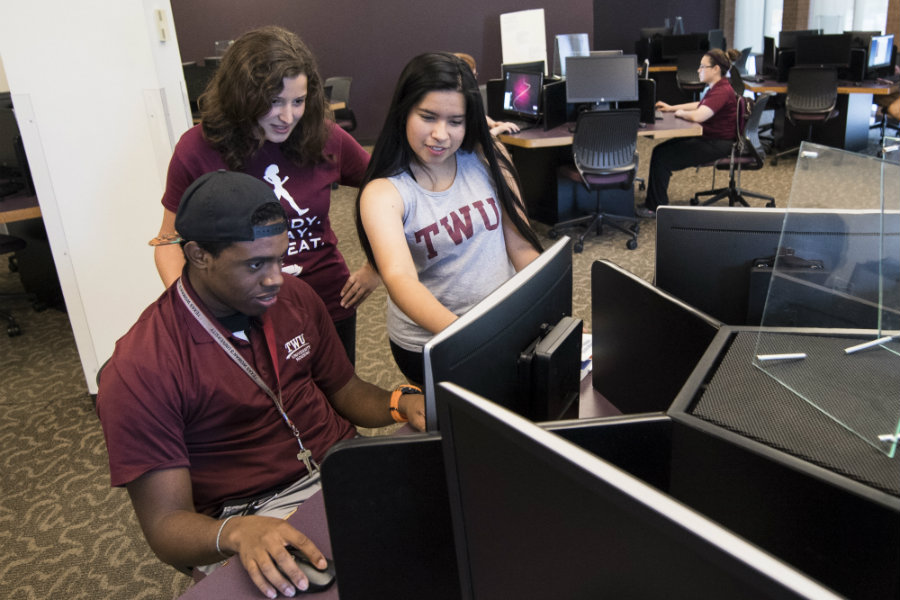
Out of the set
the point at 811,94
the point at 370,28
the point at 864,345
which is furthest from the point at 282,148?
the point at 370,28

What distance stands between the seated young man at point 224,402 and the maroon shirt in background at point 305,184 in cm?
41

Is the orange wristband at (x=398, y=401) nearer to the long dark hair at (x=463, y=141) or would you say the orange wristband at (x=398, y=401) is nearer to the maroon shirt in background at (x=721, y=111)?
the long dark hair at (x=463, y=141)

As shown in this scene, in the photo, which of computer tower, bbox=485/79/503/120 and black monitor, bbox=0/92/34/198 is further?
computer tower, bbox=485/79/503/120

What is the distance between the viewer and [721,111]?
5.25 m

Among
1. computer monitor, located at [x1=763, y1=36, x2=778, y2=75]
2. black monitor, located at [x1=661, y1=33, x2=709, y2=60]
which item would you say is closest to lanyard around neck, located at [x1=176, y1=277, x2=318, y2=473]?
computer monitor, located at [x1=763, y1=36, x2=778, y2=75]

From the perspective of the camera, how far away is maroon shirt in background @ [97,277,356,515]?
1214 millimetres

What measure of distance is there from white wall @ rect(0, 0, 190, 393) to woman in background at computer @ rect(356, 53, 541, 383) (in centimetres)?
160

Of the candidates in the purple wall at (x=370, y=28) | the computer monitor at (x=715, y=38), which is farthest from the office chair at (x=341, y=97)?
the computer monitor at (x=715, y=38)

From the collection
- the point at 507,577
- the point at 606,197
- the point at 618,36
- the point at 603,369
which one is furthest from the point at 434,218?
the point at 618,36

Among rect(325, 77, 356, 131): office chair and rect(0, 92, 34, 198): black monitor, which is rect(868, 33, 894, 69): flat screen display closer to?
rect(325, 77, 356, 131): office chair

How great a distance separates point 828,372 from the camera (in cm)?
91

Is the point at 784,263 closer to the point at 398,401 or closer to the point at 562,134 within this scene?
the point at 398,401

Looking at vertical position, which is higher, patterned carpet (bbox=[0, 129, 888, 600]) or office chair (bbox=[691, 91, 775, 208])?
office chair (bbox=[691, 91, 775, 208])

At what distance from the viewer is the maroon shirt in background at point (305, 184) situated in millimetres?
1823
